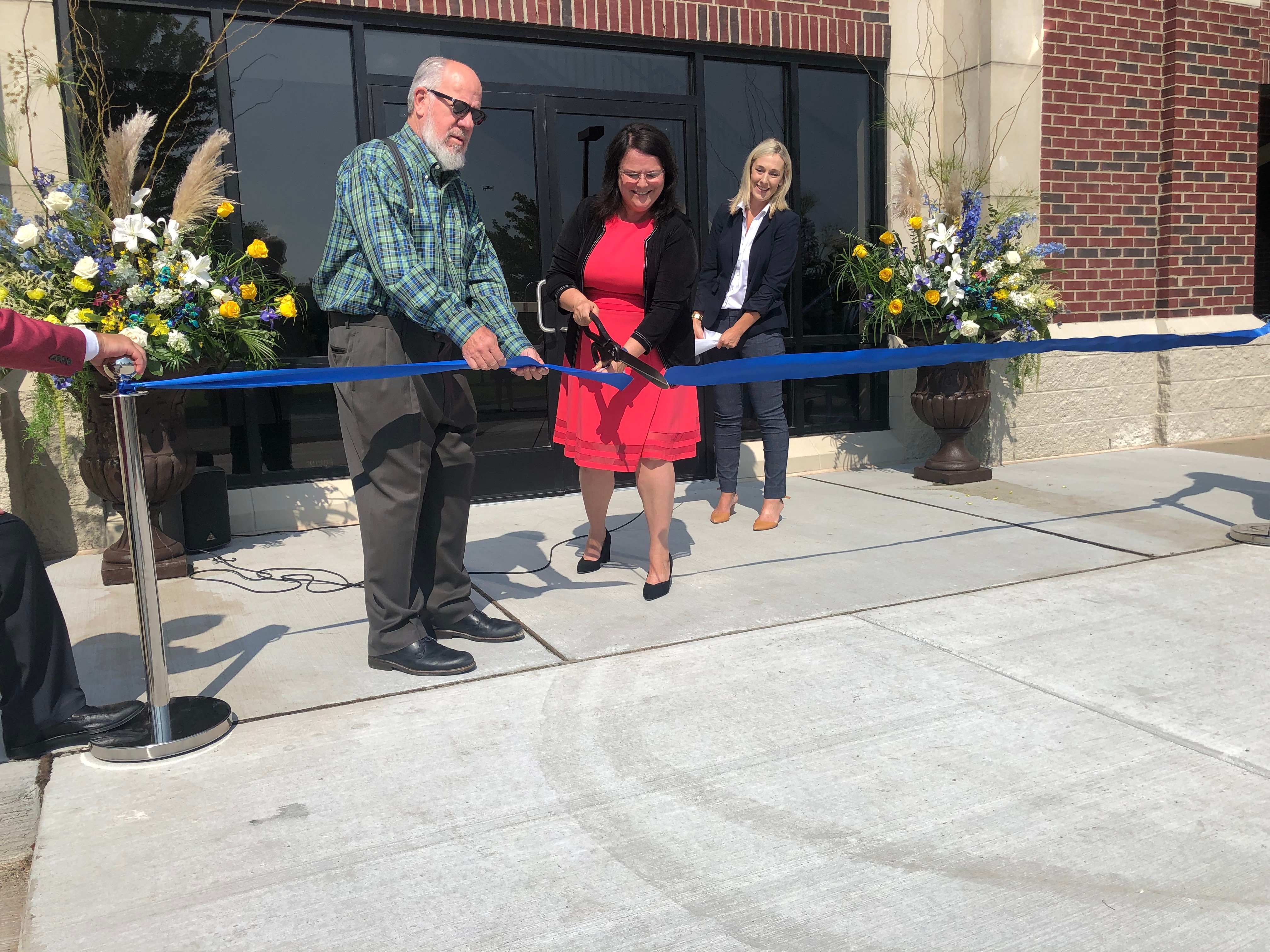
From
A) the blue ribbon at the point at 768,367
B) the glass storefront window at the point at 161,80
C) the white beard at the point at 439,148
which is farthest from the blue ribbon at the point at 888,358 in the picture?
the glass storefront window at the point at 161,80

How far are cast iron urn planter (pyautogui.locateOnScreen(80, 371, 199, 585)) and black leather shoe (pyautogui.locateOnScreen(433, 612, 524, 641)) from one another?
1780mm

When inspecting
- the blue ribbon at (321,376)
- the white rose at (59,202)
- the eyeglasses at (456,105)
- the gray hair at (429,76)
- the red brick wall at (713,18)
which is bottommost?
the blue ribbon at (321,376)

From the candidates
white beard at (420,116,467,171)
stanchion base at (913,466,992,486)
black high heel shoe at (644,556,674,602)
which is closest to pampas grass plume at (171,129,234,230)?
white beard at (420,116,467,171)

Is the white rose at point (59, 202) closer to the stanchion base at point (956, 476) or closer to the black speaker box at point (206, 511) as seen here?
the black speaker box at point (206, 511)

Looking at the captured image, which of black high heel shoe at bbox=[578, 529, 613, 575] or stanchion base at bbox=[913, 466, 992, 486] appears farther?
stanchion base at bbox=[913, 466, 992, 486]

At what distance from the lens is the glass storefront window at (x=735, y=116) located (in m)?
6.82

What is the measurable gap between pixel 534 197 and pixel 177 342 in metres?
2.52

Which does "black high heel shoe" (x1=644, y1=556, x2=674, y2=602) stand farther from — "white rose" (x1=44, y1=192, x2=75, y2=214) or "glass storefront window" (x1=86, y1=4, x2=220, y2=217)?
"glass storefront window" (x1=86, y1=4, x2=220, y2=217)

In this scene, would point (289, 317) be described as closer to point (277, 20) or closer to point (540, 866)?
point (277, 20)

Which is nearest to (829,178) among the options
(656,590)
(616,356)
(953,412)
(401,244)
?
(953,412)

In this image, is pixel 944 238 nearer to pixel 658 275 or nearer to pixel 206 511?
pixel 658 275

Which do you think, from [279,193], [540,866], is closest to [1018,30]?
[279,193]

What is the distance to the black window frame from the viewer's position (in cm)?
551

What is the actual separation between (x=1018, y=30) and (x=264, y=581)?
6.20 meters
